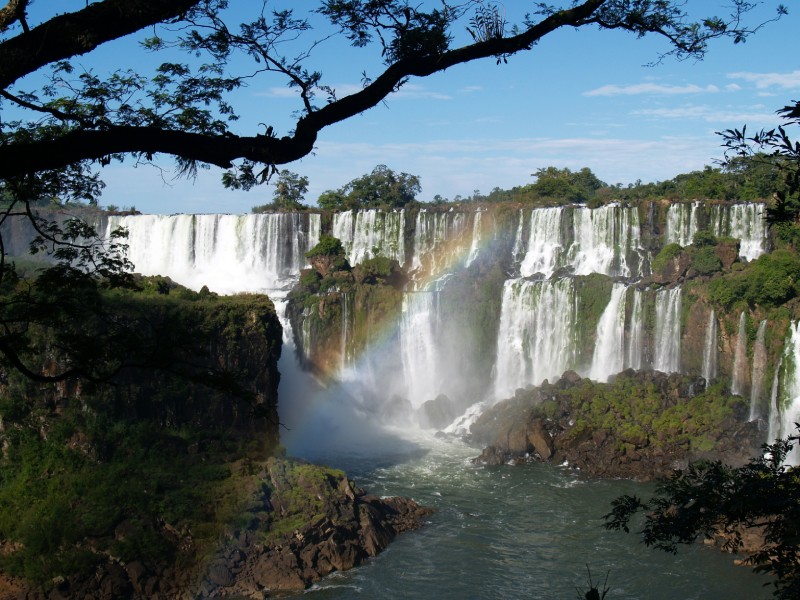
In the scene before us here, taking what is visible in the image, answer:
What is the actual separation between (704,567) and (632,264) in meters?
15.9

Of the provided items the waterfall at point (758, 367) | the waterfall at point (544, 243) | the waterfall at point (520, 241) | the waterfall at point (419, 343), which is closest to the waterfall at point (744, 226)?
the waterfall at point (544, 243)

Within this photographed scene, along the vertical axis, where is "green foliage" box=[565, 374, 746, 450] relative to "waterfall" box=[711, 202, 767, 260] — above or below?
below

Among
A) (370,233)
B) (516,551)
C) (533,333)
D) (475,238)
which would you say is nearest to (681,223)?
(533,333)

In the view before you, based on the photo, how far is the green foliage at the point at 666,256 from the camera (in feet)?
94.2

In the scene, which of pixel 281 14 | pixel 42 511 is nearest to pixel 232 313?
pixel 42 511

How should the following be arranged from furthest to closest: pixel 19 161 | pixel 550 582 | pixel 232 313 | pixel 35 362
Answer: pixel 232 313 < pixel 35 362 < pixel 550 582 < pixel 19 161

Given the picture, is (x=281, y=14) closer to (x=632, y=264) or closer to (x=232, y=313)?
(x=232, y=313)

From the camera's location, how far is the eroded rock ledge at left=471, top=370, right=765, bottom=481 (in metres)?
22.3

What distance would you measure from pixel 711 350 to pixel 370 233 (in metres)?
14.8

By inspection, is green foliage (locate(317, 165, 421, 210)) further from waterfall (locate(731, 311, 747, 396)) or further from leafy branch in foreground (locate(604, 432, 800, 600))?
leafy branch in foreground (locate(604, 432, 800, 600))

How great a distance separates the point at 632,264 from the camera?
101ft

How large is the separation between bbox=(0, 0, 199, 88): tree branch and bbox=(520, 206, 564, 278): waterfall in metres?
27.9

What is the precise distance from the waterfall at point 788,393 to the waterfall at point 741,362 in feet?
4.71

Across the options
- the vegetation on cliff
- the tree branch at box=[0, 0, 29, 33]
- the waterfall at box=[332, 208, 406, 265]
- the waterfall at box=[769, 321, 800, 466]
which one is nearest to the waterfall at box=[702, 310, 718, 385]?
the waterfall at box=[769, 321, 800, 466]
